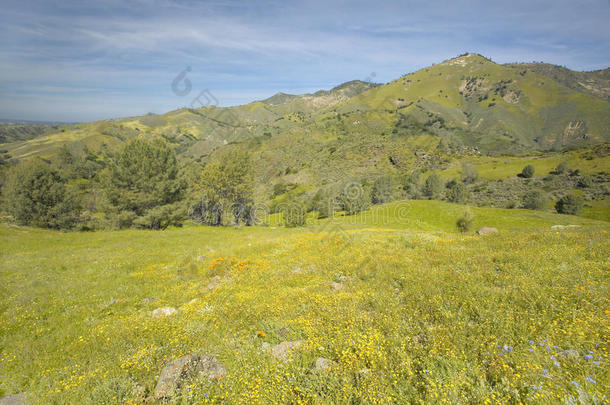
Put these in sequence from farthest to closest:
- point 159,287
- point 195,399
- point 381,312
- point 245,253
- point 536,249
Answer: point 245,253
point 159,287
point 536,249
point 381,312
point 195,399

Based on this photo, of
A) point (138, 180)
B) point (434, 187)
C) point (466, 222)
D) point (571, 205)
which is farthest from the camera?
point (434, 187)

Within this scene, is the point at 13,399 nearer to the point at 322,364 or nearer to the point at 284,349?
the point at 284,349

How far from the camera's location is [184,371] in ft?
18.2

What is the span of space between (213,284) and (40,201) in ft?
227

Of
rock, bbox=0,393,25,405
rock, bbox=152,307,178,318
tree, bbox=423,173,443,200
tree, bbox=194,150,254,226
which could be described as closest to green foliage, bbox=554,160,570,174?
tree, bbox=423,173,443,200

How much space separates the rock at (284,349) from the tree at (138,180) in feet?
159

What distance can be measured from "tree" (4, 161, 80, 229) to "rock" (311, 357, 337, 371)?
73412mm

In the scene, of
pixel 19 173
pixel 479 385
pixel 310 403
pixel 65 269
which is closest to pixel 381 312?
pixel 479 385

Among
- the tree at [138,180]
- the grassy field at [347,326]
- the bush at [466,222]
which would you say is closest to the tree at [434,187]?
the bush at [466,222]

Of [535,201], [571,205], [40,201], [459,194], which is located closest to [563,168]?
[535,201]

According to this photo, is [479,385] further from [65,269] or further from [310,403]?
[65,269]

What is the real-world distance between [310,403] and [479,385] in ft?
10.1

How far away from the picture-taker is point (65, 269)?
A: 15211mm

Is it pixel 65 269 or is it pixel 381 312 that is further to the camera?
pixel 65 269
